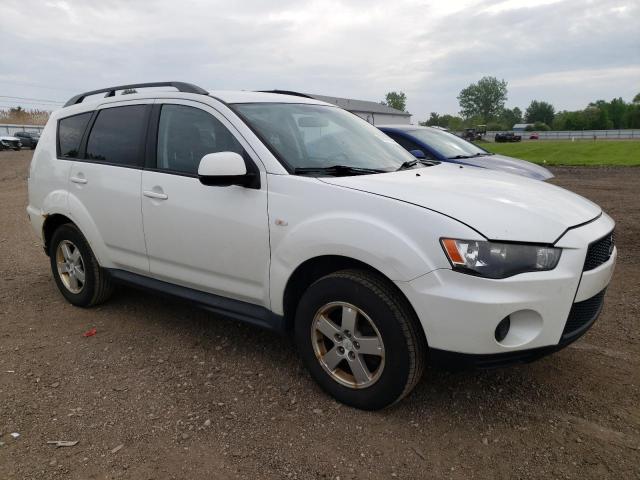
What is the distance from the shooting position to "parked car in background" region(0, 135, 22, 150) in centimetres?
3681

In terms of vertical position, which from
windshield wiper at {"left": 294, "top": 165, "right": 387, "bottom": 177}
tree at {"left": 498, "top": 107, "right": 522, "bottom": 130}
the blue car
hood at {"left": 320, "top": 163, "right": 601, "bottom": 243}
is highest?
windshield wiper at {"left": 294, "top": 165, "right": 387, "bottom": 177}

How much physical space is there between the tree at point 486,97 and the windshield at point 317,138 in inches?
5468

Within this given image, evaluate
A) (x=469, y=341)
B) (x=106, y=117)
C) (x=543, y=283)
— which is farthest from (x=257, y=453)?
(x=106, y=117)

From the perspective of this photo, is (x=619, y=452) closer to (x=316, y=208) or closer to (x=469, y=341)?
(x=469, y=341)

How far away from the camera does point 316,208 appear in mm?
2975

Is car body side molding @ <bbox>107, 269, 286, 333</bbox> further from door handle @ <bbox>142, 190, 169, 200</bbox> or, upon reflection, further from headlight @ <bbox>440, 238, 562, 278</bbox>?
headlight @ <bbox>440, 238, 562, 278</bbox>

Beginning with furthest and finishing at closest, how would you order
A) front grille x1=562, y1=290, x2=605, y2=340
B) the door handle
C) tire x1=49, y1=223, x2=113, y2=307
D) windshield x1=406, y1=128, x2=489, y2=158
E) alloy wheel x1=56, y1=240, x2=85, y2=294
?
windshield x1=406, y1=128, x2=489, y2=158 < alloy wheel x1=56, y1=240, x2=85, y2=294 < tire x1=49, y1=223, x2=113, y2=307 < the door handle < front grille x1=562, y1=290, x2=605, y2=340

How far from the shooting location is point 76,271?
185 inches

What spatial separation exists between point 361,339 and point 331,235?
1.93ft

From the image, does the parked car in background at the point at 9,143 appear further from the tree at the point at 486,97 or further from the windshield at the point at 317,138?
the tree at the point at 486,97

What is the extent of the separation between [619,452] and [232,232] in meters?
2.42

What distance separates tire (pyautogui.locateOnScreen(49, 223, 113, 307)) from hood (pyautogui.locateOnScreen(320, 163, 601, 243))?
2546mm

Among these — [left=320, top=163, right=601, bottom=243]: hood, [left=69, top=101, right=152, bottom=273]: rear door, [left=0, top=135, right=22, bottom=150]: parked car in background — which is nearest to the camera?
[left=320, top=163, right=601, bottom=243]: hood

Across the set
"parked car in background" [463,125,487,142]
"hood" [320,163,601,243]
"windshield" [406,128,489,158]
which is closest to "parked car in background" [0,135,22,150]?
"parked car in background" [463,125,487,142]
